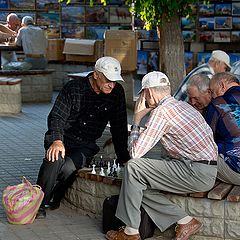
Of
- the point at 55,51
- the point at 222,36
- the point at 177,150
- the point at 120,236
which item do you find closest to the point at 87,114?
the point at 177,150

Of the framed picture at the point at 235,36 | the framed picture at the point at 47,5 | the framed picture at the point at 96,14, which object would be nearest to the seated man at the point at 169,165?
the framed picture at the point at 235,36

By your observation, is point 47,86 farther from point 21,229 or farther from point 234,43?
Answer: point 21,229

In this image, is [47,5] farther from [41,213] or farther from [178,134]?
[178,134]

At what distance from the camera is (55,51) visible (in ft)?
55.9

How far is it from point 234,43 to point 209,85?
10704 millimetres

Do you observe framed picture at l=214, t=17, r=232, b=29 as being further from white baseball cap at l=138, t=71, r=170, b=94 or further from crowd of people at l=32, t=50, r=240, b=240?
white baseball cap at l=138, t=71, r=170, b=94

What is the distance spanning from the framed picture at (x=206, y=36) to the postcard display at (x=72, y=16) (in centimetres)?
211

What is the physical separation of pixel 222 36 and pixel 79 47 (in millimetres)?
3078

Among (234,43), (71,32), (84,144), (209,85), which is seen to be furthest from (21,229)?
(71,32)

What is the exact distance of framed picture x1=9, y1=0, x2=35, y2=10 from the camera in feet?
61.1

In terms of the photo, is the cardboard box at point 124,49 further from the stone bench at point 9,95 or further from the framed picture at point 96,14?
the framed picture at point 96,14

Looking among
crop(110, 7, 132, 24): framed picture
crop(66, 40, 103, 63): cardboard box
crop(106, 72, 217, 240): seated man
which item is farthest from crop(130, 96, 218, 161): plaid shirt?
crop(110, 7, 132, 24): framed picture

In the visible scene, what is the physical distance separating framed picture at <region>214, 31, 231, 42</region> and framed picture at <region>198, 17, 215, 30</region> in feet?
0.66

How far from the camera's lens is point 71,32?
731 inches
